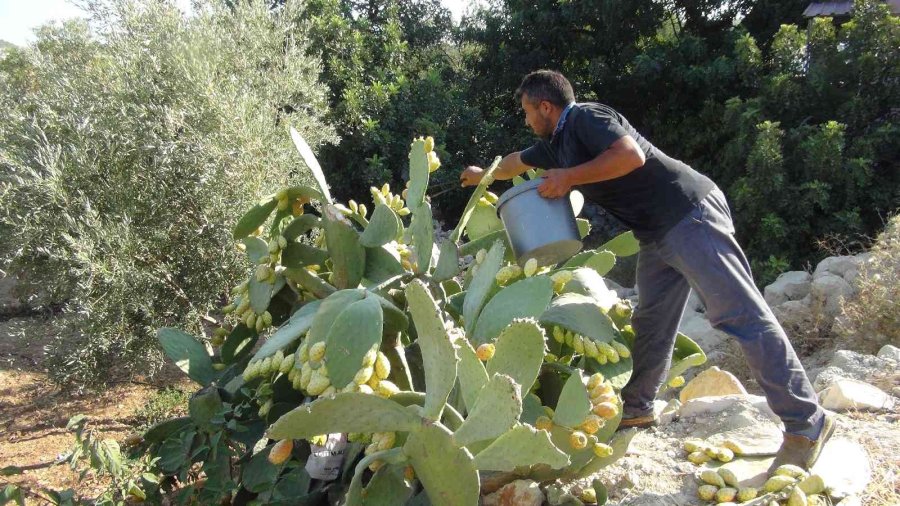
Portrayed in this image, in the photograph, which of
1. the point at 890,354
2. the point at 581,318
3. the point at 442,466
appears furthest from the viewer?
the point at 890,354

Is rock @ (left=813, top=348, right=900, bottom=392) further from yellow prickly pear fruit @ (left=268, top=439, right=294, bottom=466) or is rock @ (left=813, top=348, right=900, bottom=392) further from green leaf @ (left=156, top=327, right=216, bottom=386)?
green leaf @ (left=156, top=327, right=216, bottom=386)

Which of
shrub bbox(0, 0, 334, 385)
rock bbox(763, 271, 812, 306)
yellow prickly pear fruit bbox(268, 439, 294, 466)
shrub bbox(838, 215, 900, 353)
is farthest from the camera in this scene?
rock bbox(763, 271, 812, 306)

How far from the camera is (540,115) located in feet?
8.63

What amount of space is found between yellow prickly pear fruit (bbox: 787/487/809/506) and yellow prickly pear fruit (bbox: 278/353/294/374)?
5.07 feet

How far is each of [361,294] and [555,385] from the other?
2.41ft

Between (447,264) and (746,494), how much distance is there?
47.6 inches

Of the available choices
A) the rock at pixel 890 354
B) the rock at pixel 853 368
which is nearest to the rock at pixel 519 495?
the rock at pixel 853 368

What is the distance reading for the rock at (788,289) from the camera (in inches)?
202

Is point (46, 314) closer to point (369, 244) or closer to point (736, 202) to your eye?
point (369, 244)

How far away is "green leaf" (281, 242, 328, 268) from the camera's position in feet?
7.73

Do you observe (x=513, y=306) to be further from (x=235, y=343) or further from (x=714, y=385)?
(x=714, y=385)

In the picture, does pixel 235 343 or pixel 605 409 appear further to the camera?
pixel 235 343

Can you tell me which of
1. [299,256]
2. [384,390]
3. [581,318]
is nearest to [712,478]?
[581,318]

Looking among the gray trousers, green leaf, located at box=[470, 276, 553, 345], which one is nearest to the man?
the gray trousers
